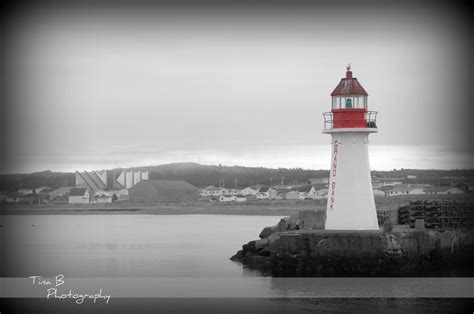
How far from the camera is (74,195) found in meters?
36.9

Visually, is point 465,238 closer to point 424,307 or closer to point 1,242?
point 424,307

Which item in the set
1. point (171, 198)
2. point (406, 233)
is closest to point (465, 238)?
point (406, 233)

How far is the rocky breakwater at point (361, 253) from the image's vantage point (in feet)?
32.4

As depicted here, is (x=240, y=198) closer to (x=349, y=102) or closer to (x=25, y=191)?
(x=25, y=191)

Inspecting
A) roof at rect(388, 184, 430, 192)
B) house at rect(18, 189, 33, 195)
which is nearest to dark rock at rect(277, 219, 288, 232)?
roof at rect(388, 184, 430, 192)

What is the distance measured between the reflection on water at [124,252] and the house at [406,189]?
3.50 meters

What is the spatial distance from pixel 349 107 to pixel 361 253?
1.68m

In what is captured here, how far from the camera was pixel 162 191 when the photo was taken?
119ft

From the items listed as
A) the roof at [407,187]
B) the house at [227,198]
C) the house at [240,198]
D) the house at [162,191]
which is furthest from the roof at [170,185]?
the roof at [407,187]

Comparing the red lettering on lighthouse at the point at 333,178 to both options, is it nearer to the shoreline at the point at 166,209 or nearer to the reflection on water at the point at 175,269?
the reflection on water at the point at 175,269

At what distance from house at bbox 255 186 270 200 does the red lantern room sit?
21.2 metres

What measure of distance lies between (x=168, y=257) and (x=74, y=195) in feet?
74.0

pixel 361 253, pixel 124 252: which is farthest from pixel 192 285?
pixel 124 252

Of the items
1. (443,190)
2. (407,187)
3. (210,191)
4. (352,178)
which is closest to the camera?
(352,178)
